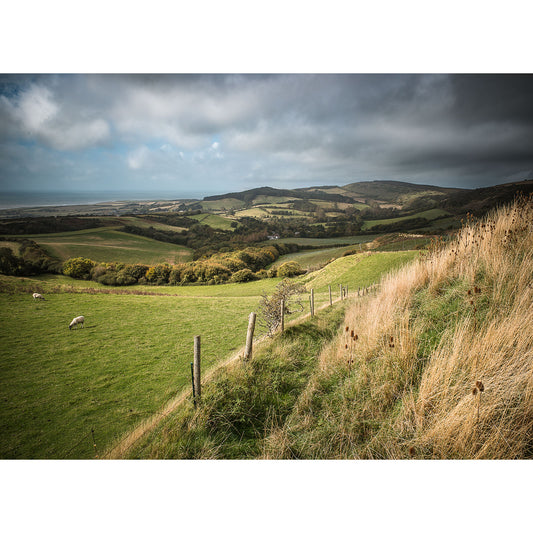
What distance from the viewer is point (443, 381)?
78.1 inches

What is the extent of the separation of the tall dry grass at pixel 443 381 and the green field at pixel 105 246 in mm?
10523

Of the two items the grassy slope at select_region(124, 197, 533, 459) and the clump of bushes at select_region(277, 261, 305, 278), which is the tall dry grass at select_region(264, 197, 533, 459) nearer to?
the grassy slope at select_region(124, 197, 533, 459)

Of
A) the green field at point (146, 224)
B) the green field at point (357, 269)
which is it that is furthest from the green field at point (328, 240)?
the green field at point (146, 224)

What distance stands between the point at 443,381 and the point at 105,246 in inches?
486

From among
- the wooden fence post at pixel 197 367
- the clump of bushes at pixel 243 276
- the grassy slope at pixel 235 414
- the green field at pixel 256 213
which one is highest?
the green field at pixel 256 213

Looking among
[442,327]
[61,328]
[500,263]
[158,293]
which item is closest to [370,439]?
[442,327]

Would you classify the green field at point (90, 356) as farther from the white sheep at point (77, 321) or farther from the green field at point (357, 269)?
the green field at point (357, 269)

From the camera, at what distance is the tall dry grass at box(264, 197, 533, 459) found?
1608 millimetres

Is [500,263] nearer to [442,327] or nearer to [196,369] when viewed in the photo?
[442,327]

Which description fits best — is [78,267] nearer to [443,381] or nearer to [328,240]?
[443,381]

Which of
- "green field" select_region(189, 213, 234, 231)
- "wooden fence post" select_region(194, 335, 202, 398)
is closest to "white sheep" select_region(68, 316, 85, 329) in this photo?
"wooden fence post" select_region(194, 335, 202, 398)

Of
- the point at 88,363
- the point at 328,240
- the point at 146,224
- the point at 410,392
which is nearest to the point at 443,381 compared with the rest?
the point at 410,392

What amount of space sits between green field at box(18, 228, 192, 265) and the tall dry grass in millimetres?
10523

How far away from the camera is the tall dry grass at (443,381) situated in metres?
1.61
